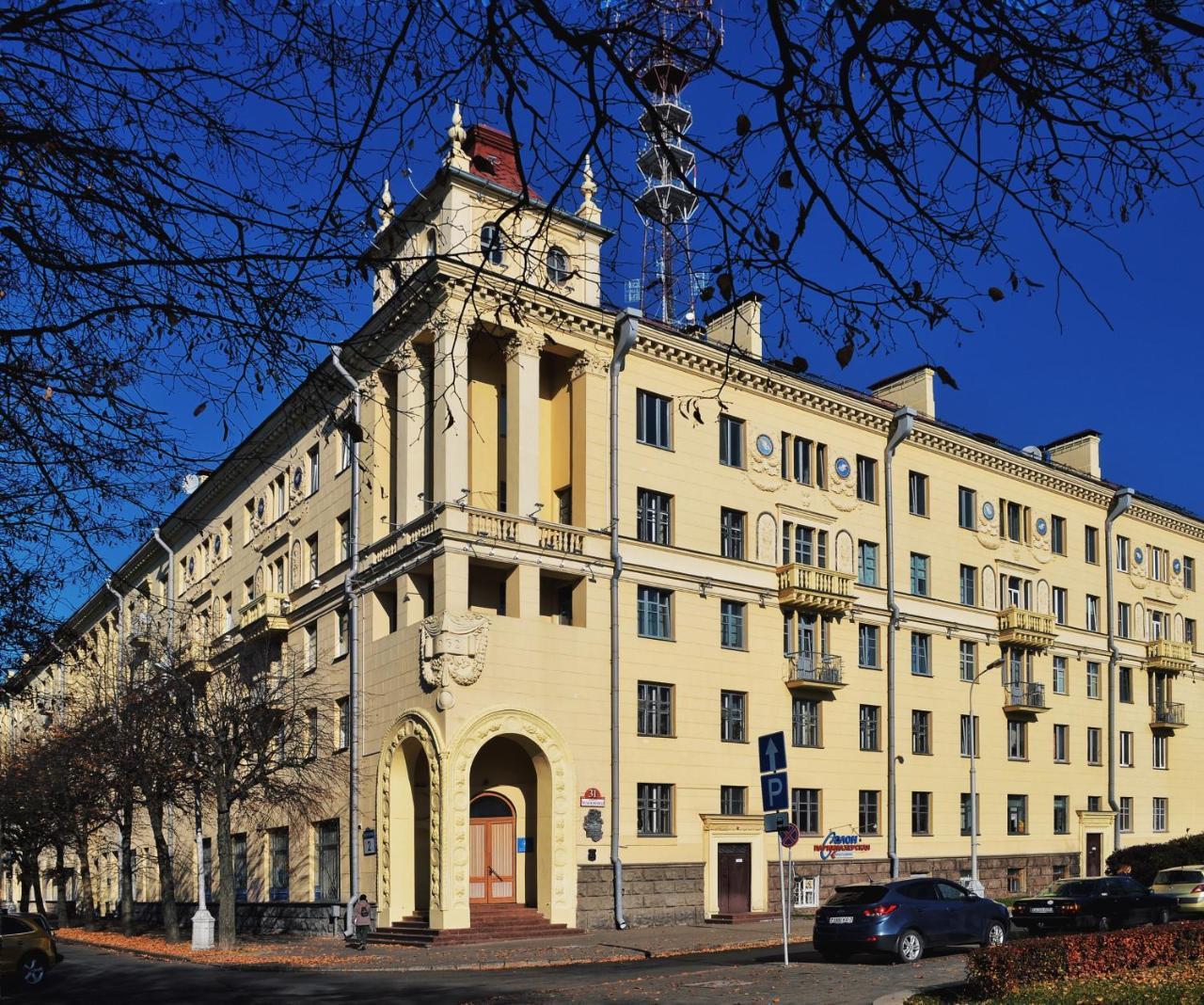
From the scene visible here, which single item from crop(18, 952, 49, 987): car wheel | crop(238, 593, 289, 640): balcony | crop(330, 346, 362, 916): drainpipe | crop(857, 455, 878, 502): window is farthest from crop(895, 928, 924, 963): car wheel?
crop(238, 593, 289, 640): balcony

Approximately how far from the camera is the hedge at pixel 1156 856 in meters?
47.7

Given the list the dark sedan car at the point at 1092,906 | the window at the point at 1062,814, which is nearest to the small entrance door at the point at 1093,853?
the window at the point at 1062,814

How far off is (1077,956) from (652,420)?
925 inches

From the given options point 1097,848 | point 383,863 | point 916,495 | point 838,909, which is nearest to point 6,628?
point 838,909

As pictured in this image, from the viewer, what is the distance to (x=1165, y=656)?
56.1m

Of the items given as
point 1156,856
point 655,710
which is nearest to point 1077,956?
point 655,710

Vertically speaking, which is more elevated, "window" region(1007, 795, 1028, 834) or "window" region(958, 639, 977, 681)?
"window" region(958, 639, 977, 681)

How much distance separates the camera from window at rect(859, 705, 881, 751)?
42469mm

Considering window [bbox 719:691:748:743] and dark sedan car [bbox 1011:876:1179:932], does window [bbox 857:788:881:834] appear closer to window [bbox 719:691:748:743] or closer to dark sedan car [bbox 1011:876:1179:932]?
window [bbox 719:691:748:743]

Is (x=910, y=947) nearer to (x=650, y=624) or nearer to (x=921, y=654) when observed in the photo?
(x=650, y=624)

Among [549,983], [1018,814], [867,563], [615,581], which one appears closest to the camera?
Result: [549,983]

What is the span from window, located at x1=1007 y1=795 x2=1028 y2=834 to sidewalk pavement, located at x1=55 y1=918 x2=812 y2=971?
43.6 ft

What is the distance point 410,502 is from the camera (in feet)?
120

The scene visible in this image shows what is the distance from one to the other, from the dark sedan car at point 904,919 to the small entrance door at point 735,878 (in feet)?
39.8
